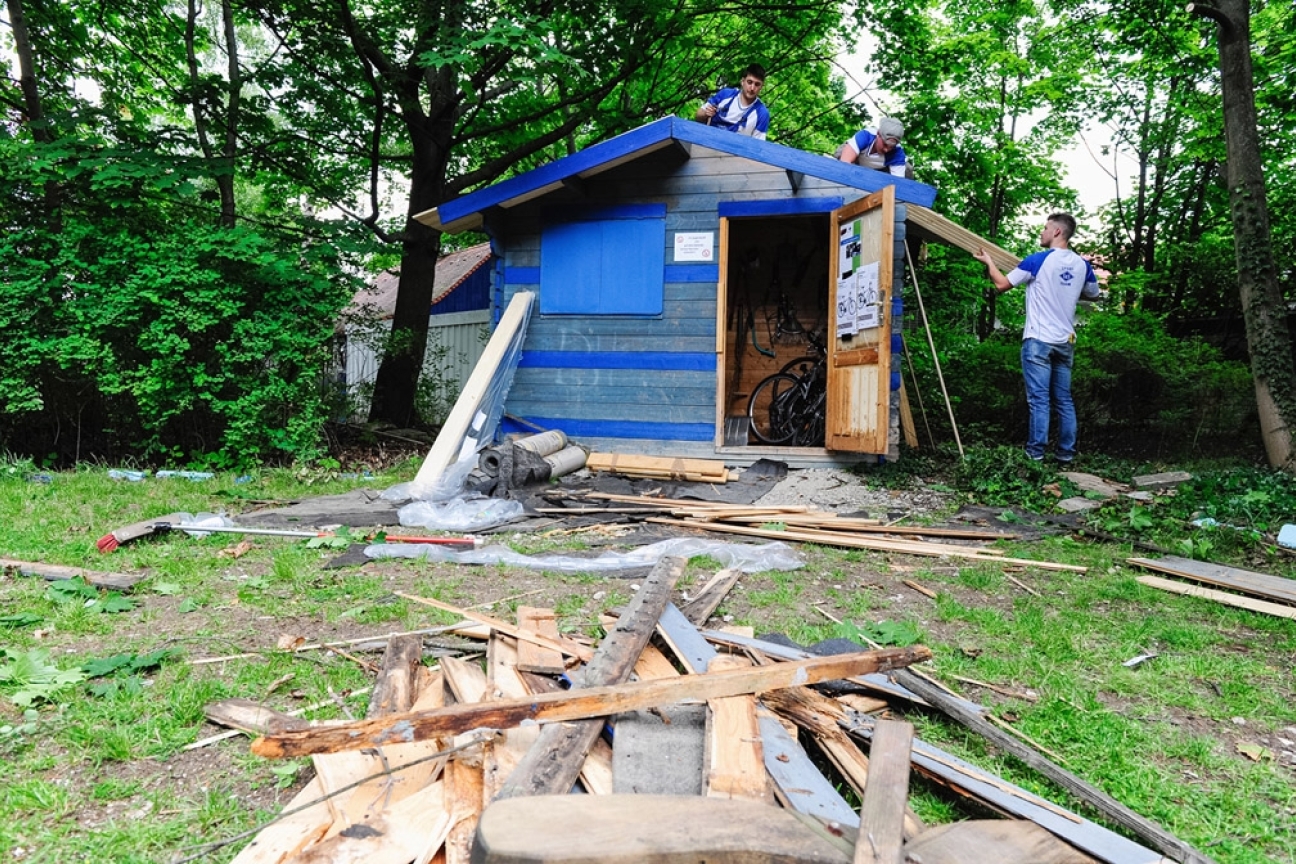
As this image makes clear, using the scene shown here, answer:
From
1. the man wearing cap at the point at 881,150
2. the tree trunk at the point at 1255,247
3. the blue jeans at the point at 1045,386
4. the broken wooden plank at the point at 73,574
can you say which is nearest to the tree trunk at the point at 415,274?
the man wearing cap at the point at 881,150

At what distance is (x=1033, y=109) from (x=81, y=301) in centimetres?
1848

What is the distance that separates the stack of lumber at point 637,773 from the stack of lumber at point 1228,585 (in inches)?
95.8

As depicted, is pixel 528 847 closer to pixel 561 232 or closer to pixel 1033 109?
pixel 561 232

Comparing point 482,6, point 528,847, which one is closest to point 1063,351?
point 528,847

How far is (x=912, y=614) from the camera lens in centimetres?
351

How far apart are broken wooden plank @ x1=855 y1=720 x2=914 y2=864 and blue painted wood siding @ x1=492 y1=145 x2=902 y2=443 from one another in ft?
18.9

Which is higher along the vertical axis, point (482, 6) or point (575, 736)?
point (482, 6)

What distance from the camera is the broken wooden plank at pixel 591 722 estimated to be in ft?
5.74

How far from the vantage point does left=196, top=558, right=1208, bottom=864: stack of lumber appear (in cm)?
143

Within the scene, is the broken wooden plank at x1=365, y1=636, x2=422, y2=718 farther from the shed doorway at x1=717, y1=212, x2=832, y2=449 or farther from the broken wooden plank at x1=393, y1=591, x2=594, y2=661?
the shed doorway at x1=717, y1=212, x2=832, y2=449

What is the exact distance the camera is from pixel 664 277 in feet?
25.5

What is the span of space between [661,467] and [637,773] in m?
5.39

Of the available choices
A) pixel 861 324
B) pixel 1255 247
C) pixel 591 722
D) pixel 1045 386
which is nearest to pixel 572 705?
pixel 591 722

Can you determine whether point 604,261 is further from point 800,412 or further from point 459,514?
point 459,514
